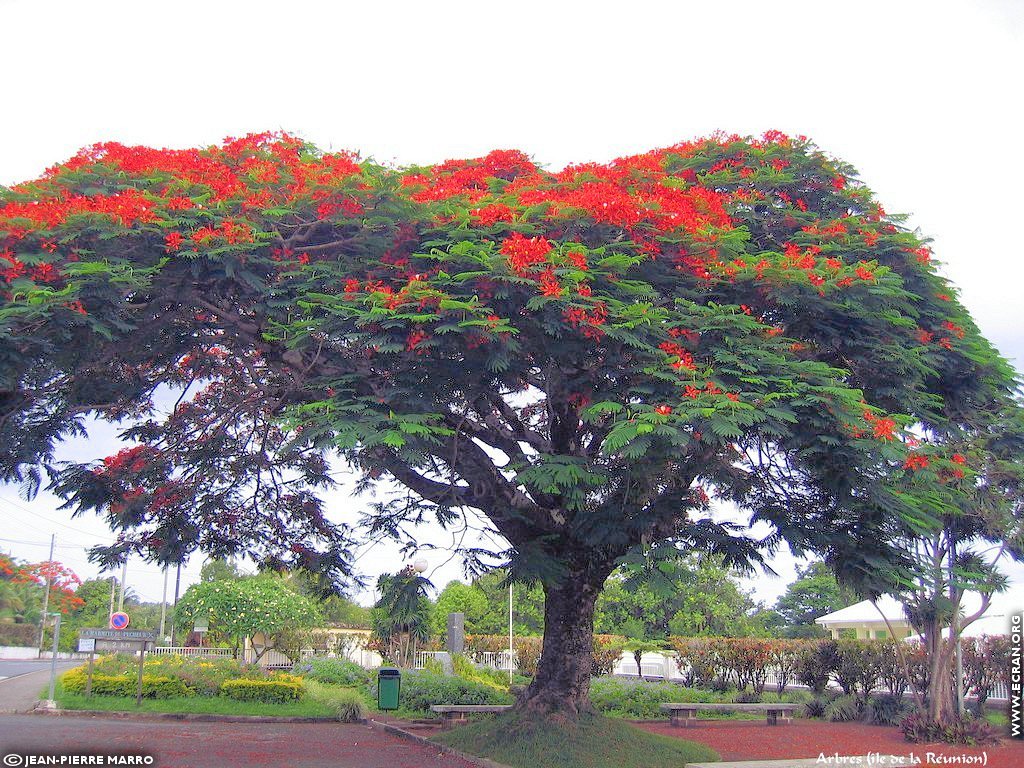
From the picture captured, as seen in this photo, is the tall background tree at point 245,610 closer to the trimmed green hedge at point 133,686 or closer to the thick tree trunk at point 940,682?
the trimmed green hedge at point 133,686

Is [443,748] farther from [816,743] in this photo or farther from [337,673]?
[337,673]

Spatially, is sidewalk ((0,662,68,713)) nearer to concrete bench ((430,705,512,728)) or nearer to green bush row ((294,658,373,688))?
green bush row ((294,658,373,688))

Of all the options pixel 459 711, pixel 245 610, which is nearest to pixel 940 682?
pixel 459 711

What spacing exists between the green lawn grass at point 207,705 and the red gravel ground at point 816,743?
21.9 feet

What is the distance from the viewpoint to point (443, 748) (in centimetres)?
1244

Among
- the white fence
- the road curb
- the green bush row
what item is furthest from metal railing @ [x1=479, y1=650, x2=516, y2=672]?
the road curb

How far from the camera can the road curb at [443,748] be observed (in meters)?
11.1

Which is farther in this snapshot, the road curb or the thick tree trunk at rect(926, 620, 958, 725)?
the thick tree trunk at rect(926, 620, 958, 725)

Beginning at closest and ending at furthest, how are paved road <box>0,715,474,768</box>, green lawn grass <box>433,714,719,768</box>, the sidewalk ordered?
green lawn grass <box>433,714,719,768</box> < paved road <box>0,715,474,768</box> < the sidewalk

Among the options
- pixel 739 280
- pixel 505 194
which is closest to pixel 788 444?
pixel 739 280

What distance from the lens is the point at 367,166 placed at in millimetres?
9719

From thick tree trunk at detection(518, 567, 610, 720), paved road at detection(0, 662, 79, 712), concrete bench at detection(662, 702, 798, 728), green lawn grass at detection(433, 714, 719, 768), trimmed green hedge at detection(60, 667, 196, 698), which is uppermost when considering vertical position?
thick tree trunk at detection(518, 567, 610, 720)

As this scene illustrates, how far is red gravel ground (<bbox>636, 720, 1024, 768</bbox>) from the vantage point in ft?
41.9

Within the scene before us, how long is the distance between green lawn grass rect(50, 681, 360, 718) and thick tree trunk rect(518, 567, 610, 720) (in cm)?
656
